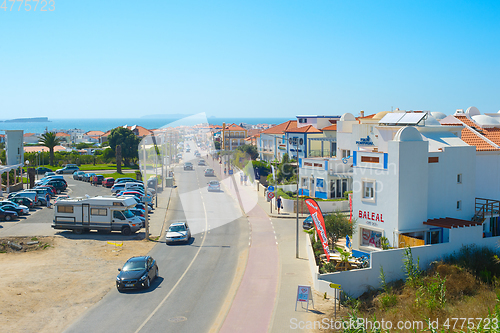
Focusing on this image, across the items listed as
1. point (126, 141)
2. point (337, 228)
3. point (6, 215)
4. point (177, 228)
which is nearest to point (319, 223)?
point (337, 228)

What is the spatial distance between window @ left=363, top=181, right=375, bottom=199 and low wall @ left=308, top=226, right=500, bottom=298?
3903mm

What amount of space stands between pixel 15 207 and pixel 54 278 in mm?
17646

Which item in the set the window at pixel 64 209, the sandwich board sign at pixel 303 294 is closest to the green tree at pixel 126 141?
the window at pixel 64 209

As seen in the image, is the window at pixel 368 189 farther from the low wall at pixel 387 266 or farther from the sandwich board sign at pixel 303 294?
the sandwich board sign at pixel 303 294

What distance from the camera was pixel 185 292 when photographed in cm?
1897

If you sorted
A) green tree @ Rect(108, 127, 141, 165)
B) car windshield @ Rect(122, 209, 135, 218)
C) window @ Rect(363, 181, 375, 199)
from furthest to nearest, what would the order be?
1. green tree @ Rect(108, 127, 141, 165)
2. car windshield @ Rect(122, 209, 135, 218)
3. window @ Rect(363, 181, 375, 199)

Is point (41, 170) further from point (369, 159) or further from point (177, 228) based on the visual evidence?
point (369, 159)

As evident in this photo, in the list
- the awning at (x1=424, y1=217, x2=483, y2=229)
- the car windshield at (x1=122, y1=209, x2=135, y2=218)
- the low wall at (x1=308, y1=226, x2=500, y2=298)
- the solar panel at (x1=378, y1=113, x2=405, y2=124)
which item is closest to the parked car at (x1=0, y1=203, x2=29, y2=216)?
the car windshield at (x1=122, y1=209, x2=135, y2=218)

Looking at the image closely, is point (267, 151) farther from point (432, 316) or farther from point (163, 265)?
point (432, 316)

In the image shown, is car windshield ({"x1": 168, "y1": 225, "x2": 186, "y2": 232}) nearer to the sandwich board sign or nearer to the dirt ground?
the dirt ground

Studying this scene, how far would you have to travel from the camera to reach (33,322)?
16.0 metres

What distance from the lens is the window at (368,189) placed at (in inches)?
918

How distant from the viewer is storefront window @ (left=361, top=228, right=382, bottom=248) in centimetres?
2323

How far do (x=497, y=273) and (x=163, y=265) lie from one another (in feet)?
57.5
